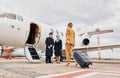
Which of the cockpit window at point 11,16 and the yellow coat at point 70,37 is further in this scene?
the cockpit window at point 11,16

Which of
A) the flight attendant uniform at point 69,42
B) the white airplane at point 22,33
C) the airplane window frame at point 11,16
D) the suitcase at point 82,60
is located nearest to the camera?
the suitcase at point 82,60

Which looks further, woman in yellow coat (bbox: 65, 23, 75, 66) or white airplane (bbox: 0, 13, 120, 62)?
white airplane (bbox: 0, 13, 120, 62)

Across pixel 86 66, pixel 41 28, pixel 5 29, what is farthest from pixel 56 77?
pixel 41 28

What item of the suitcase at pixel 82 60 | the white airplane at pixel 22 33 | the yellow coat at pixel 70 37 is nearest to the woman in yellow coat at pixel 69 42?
the yellow coat at pixel 70 37

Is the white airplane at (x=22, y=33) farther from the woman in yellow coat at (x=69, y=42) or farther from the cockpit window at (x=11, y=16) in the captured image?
the woman in yellow coat at (x=69, y=42)

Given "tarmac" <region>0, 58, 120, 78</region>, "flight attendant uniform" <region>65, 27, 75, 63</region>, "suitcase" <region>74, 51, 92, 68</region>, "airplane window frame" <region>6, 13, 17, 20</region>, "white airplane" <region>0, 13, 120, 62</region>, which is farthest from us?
"airplane window frame" <region>6, 13, 17, 20</region>

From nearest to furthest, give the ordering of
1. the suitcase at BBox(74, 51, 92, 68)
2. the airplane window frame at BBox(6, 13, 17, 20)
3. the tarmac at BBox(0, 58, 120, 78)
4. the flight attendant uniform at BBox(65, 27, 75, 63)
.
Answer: the tarmac at BBox(0, 58, 120, 78), the suitcase at BBox(74, 51, 92, 68), the flight attendant uniform at BBox(65, 27, 75, 63), the airplane window frame at BBox(6, 13, 17, 20)

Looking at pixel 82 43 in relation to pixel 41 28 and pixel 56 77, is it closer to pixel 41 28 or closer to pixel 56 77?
pixel 41 28

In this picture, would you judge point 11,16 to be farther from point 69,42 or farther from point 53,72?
point 53,72

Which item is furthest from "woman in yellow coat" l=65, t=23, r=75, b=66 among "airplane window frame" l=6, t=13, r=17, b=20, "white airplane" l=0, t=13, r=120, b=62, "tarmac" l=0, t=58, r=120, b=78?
"airplane window frame" l=6, t=13, r=17, b=20

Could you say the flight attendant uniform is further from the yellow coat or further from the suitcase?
the suitcase

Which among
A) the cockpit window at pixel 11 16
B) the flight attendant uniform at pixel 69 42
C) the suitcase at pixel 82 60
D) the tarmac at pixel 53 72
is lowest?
the tarmac at pixel 53 72

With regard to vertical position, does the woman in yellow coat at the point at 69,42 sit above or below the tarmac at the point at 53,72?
above

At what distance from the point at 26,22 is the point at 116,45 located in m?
7.53
